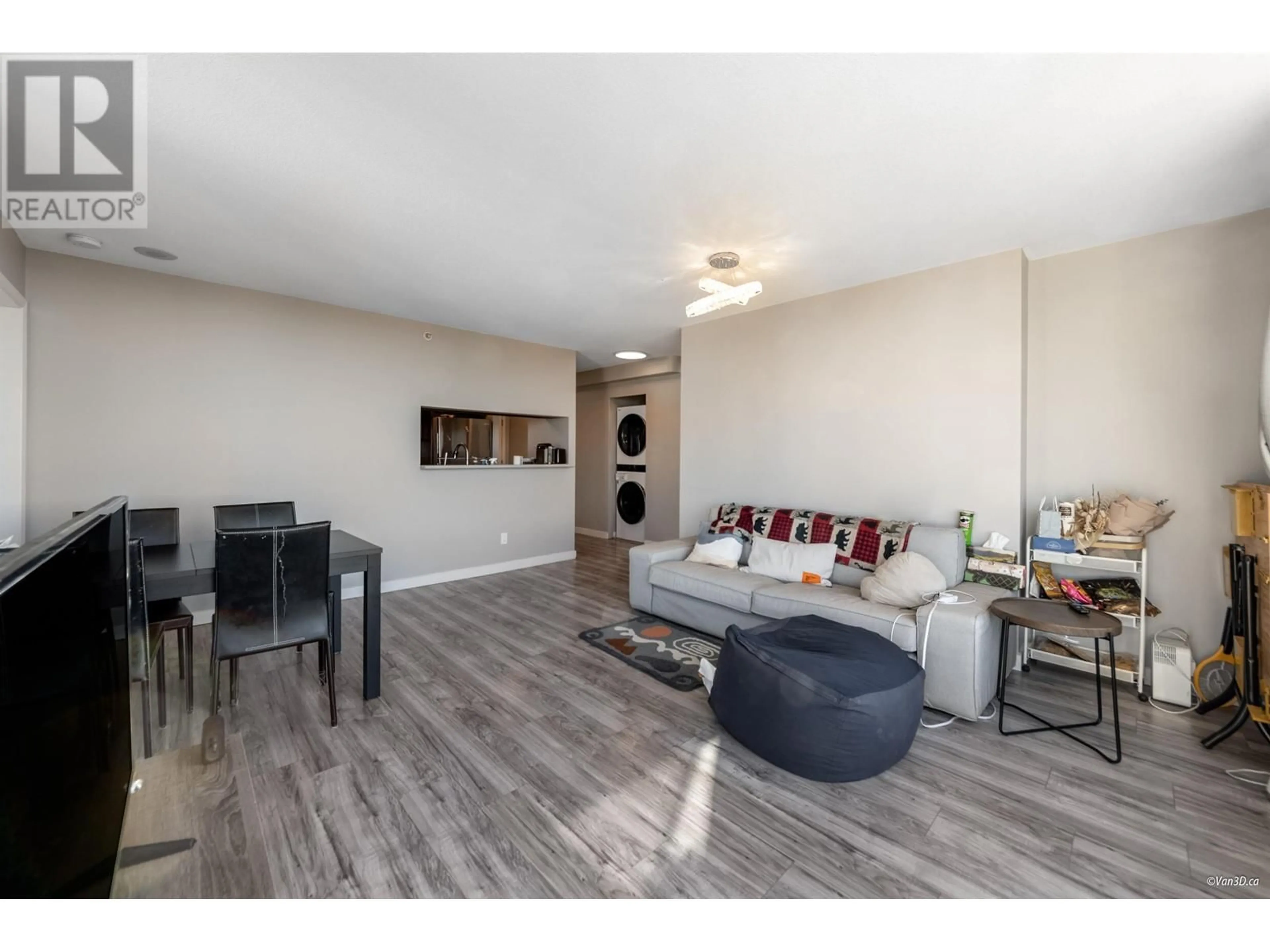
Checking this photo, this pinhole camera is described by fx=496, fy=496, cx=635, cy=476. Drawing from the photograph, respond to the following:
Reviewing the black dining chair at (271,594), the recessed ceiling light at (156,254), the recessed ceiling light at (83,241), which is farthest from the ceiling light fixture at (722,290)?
the recessed ceiling light at (83,241)

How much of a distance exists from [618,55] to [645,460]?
5.59m

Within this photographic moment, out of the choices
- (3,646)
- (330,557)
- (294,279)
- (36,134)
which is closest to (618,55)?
(3,646)

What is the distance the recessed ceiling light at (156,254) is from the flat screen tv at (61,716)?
299 cm

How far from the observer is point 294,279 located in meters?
3.58

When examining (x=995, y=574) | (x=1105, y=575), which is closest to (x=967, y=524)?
(x=995, y=574)

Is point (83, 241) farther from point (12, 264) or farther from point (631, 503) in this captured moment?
point (631, 503)

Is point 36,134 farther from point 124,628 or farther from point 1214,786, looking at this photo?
point 1214,786

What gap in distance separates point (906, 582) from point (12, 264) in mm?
5273

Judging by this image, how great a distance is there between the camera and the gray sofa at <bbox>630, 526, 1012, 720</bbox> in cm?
239

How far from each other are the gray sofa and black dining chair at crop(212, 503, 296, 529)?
96.4 inches

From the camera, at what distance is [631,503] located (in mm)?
7266

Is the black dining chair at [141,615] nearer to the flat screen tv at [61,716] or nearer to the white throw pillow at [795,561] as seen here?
the flat screen tv at [61,716]

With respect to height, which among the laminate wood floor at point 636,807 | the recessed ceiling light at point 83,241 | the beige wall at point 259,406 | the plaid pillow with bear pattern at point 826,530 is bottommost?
the laminate wood floor at point 636,807

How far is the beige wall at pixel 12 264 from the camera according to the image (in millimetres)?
2588
